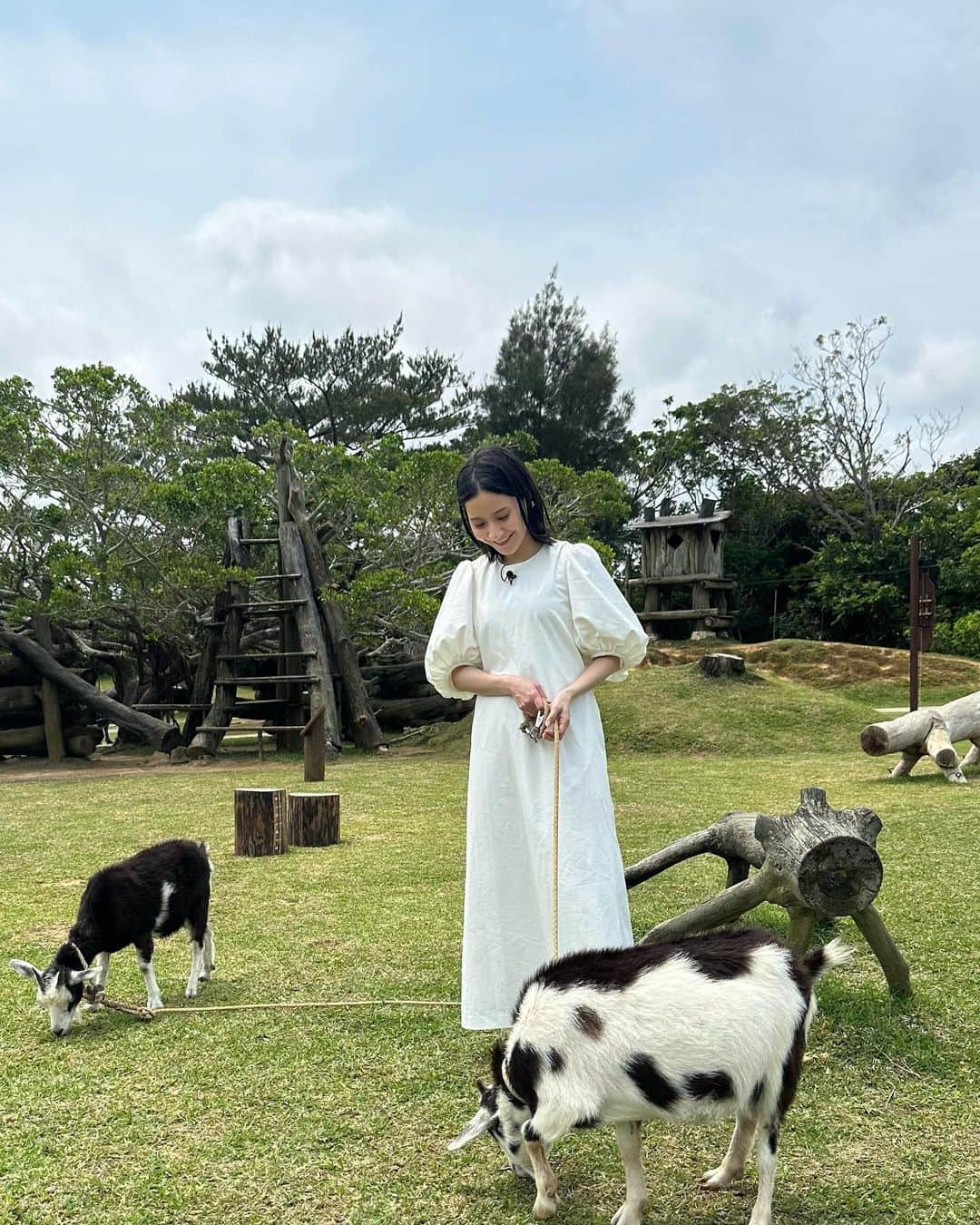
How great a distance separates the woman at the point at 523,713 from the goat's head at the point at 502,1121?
482 mm

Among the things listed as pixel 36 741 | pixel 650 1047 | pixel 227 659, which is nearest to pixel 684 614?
pixel 227 659

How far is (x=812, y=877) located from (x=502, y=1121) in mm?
1560

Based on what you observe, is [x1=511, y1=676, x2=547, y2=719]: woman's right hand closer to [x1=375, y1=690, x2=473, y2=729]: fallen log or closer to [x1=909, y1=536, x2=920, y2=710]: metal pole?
[x1=909, y1=536, x2=920, y2=710]: metal pole

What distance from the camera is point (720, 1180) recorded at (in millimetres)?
2814

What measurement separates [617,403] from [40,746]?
23932 mm

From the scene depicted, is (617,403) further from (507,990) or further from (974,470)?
(507,990)

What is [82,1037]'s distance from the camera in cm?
423

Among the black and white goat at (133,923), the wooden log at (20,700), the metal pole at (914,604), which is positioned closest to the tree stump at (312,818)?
the black and white goat at (133,923)

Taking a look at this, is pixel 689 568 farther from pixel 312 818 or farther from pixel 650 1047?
pixel 650 1047

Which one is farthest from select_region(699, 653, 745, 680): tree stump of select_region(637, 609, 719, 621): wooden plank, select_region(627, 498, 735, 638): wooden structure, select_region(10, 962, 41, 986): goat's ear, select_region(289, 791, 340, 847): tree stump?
select_region(10, 962, 41, 986): goat's ear

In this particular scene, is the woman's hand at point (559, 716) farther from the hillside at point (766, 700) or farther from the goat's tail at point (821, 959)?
the hillside at point (766, 700)

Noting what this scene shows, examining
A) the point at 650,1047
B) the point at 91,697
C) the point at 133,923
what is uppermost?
the point at 650,1047

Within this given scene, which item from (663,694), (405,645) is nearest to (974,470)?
(663,694)

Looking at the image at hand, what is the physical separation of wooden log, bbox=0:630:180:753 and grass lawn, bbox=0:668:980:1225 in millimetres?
8566
